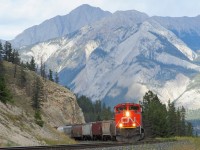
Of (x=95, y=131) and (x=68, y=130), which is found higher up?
(x=68, y=130)

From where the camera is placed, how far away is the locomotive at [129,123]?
56188mm

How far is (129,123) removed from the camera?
56.4 metres

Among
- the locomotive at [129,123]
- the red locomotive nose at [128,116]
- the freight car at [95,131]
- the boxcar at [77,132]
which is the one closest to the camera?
the locomotive at [129,123]

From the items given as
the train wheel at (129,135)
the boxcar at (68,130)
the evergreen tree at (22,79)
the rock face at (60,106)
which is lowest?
the train wheel at (129,135)

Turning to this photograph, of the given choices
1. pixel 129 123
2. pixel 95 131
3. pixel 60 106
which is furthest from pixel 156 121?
pixel 60 106

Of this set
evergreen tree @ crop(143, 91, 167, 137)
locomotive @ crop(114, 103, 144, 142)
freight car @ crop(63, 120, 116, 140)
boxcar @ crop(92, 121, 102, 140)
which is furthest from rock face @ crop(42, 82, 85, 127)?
locomotive @ crop(114, 103, 144, 142)

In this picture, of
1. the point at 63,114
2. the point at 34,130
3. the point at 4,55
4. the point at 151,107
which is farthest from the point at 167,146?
the point at 4,55

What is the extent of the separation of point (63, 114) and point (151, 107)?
6626cm

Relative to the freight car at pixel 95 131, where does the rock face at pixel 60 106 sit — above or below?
above

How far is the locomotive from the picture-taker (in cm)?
5619

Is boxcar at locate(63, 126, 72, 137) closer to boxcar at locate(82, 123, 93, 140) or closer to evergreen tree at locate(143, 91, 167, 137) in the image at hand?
boxcar at locate(82, 123, 93, 140)

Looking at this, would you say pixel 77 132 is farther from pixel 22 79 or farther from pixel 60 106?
pixel 60 106

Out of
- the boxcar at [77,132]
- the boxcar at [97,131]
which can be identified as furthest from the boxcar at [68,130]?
the boxcar at [97,131]

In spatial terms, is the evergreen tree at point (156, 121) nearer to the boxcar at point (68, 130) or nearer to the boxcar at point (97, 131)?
the boxcar at point (68, 130)
